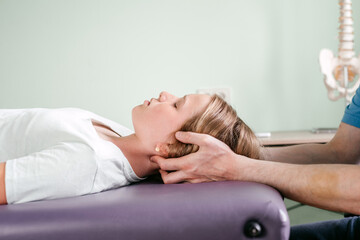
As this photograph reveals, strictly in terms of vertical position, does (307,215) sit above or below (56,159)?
below

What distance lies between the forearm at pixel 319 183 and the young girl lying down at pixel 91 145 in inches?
8.8

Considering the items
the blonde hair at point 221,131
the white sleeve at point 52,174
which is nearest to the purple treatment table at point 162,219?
the white sleeve at point 52,174

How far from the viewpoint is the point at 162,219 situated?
655 mm

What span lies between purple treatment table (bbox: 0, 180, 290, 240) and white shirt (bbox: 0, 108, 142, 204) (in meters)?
0.12

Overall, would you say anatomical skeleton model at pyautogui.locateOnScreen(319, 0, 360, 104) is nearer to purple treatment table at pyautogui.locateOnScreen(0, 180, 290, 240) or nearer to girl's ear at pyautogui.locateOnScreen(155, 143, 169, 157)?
girl's ear at pyautogui.locateOnScreen(155, 143, 169, 157)

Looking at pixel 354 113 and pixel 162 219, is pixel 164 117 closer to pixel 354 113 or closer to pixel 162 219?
pixel 162 219

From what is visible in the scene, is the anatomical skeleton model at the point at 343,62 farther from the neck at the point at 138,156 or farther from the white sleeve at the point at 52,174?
the white sleeve at the point at 52,174

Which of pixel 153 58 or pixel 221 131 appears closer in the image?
pixel 221 131

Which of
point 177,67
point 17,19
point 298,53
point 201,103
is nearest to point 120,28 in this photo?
point 177,67

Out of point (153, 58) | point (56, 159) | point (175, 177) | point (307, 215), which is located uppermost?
point (153, 58)

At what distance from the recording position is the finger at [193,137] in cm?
97

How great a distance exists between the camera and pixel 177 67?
8.36 ft

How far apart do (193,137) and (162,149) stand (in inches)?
6.7

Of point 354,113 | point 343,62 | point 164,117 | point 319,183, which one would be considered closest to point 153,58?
point 343,62
